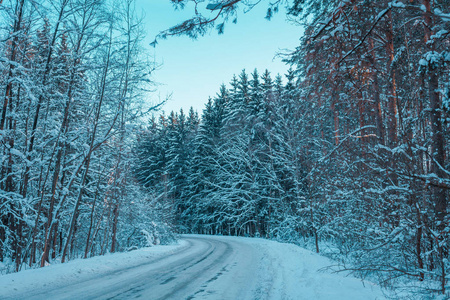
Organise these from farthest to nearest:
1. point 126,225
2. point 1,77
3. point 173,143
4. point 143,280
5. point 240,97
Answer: point 173,143
point 240,97
point 126,225
point 1,77
point 143,280

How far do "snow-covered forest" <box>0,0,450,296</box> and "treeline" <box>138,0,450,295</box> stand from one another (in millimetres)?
70

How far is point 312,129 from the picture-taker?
1498 centimetres

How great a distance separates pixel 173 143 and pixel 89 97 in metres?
29.1

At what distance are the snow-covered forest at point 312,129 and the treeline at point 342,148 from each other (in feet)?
0.23

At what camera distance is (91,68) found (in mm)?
10812

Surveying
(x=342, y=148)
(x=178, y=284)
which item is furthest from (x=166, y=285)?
(x=342, y=148)

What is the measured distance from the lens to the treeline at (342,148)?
4.70m

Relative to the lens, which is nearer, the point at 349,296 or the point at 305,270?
the point at 349,296

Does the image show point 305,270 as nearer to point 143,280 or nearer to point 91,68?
point 143,280

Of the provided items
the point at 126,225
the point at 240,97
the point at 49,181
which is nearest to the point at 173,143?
the point at 240,97

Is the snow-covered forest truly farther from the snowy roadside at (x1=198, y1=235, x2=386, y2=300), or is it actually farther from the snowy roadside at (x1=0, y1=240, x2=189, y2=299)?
the snowy roadside at (x1=0, y1=240, x2=189, y2=299)

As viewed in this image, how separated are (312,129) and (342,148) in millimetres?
6527

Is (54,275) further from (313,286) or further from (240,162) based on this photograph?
(240,162)

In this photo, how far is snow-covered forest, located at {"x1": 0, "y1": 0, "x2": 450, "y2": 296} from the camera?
4852mm
